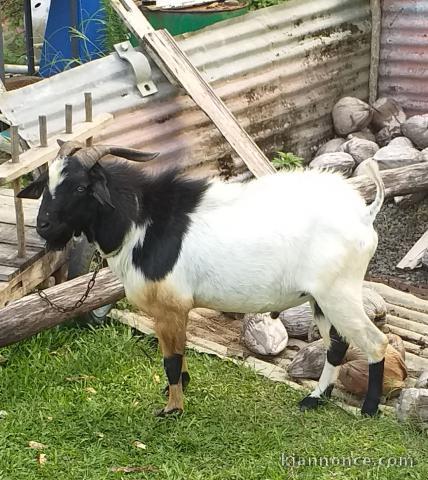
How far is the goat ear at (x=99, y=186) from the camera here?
5.61m

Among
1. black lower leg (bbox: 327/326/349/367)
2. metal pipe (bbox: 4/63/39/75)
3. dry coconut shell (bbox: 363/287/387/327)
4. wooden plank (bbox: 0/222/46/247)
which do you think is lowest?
dry coconut shell (bbox: 363/287/387/327)

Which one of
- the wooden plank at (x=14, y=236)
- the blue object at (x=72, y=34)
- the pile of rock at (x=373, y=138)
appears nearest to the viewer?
the wooden plank at (x=14, y=236)

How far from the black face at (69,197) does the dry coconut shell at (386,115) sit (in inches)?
227

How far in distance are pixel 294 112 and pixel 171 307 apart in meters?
4.94

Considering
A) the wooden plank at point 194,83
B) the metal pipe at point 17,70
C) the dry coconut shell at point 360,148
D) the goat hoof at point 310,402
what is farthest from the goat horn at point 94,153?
the metal pipe at point 17,70

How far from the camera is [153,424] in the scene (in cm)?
604

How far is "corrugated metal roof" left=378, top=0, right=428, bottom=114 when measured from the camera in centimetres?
1091

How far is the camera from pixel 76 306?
6.75 meters

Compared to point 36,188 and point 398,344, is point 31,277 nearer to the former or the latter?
point 36,188

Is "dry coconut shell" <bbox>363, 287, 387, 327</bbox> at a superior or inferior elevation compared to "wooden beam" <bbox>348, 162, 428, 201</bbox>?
inferior

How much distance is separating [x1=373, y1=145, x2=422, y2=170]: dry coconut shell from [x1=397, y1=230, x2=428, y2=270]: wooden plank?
0.79m

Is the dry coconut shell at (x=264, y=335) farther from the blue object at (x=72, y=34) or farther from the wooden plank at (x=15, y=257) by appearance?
the blue object at (x=72, y=34)

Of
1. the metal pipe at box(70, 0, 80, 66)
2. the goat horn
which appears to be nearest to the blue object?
the metal pipe at box(70, 0, 80, 66)

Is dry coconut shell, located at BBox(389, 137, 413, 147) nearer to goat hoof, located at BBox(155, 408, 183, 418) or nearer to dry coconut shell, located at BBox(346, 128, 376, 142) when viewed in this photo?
dry coconut shell, located at BBox(346, 128, 376, 142)
